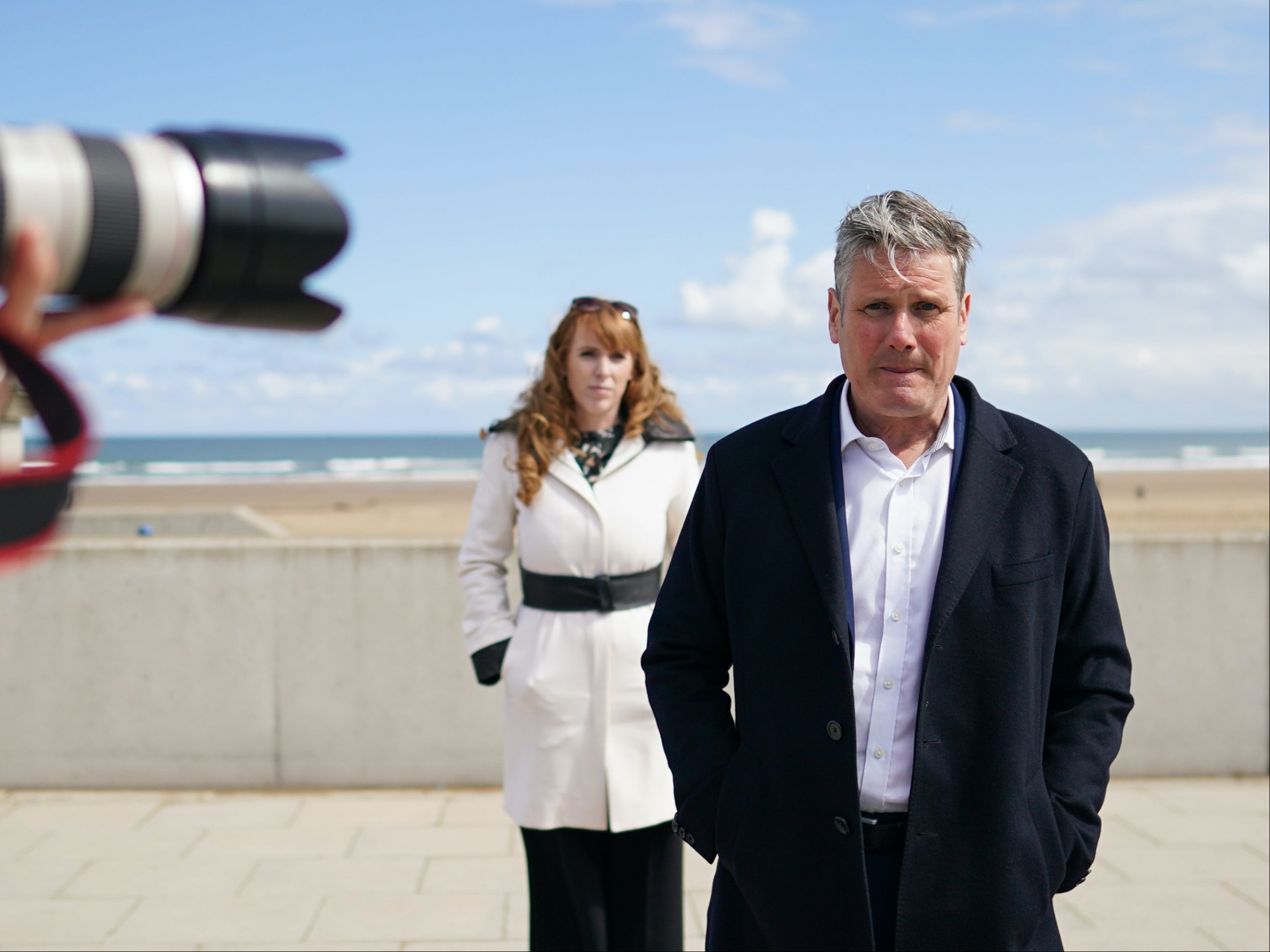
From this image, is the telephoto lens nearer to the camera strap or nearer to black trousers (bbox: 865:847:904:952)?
the camera strap

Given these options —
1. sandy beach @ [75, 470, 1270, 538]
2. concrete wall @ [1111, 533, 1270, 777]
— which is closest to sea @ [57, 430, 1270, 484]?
sandy beach @ [75, 470, 1270, 538]

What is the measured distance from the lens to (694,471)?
3338mm

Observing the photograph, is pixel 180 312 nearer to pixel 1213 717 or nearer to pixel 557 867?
pixel 557 867

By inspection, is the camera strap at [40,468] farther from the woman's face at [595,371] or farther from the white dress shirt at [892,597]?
the woman's face at [595,371]

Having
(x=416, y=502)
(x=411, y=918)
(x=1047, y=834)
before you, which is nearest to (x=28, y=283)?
(x=1047, y=834)

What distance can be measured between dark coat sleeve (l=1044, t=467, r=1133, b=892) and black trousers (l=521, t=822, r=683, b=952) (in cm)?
129

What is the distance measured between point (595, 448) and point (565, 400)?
0.52 feet

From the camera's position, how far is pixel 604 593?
3.12 metres

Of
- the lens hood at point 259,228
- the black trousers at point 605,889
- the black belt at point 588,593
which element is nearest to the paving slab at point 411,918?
the black trousers at point 605,889

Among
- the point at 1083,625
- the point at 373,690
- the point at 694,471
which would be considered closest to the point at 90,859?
the point at 373,690

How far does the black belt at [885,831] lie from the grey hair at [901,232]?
889 millimetres

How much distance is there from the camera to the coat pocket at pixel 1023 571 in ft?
6.24

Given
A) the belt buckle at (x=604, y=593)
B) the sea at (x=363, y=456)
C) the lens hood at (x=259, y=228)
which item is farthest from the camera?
the sea at (x=363, y=456)

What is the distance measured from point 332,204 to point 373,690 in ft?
14.4
